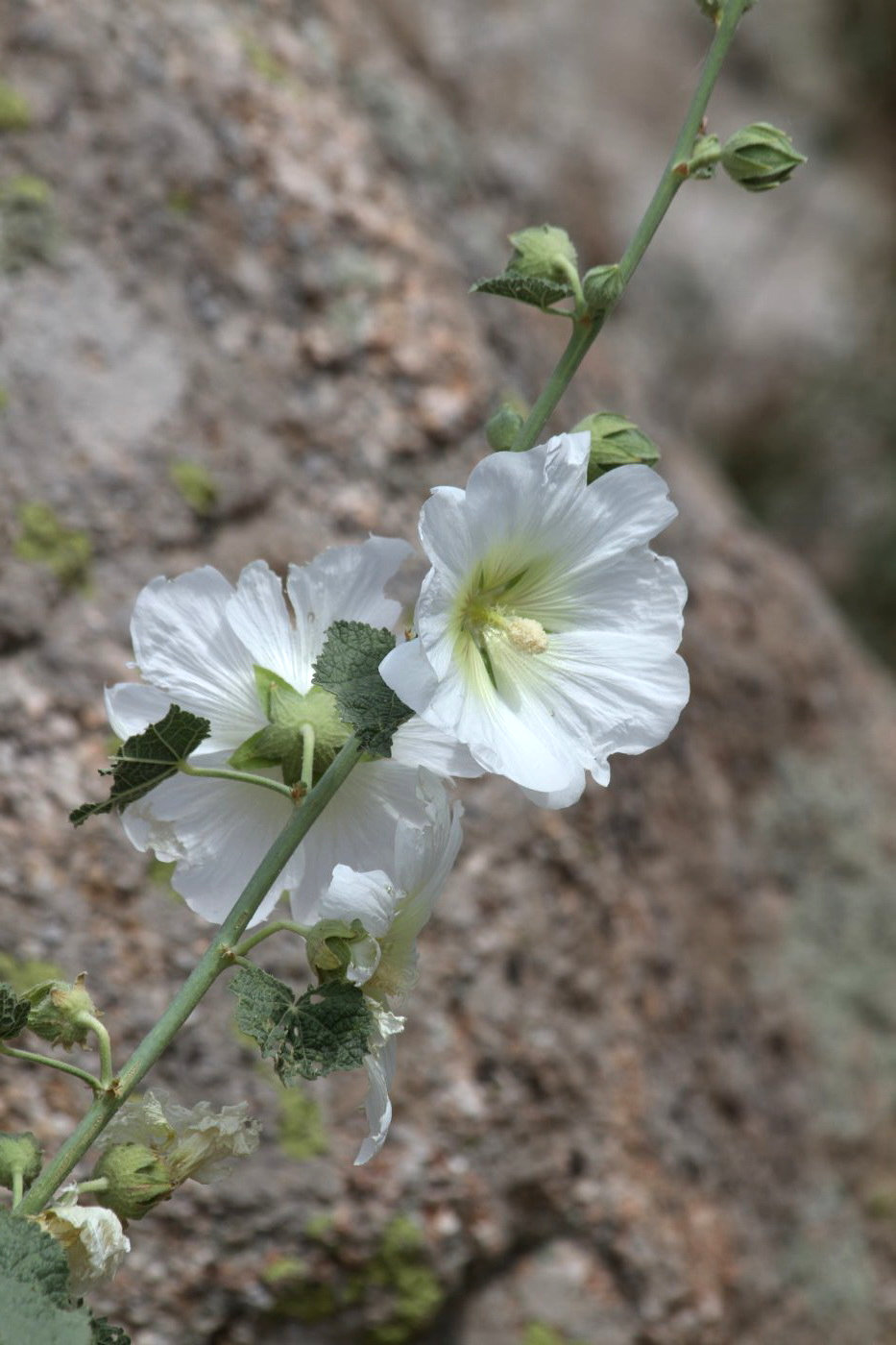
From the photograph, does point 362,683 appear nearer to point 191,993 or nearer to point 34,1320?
point 191,993

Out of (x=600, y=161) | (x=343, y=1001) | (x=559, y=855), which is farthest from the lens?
(x=600, y=161)

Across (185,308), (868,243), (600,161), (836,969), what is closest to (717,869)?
(836,969)

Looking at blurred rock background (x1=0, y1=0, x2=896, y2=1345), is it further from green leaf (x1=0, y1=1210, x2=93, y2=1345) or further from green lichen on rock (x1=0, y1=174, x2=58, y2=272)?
green leaf (x1=0, y1=1210, x2=93, y2=1345)

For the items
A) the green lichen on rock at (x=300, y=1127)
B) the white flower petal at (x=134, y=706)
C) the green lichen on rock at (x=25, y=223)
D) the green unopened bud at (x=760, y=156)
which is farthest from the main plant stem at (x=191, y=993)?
the green lichen on rock at (x=25, y=223)

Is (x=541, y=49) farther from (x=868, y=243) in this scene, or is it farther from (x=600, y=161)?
(x=868, y=243)

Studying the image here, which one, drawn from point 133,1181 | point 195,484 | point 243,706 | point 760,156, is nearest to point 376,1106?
point 133,1181

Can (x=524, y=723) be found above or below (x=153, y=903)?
above

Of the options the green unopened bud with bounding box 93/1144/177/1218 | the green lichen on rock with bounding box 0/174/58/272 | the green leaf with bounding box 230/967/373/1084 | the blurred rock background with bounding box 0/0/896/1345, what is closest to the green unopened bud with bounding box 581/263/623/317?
the green leaf with bounding box 230/967/373/1084
